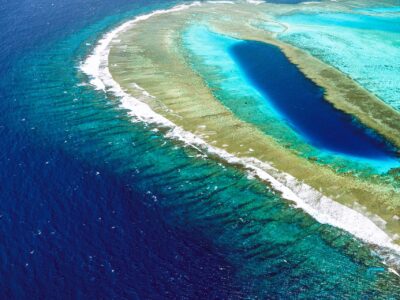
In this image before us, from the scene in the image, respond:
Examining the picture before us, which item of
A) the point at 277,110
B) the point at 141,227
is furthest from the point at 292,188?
the point at 277,110

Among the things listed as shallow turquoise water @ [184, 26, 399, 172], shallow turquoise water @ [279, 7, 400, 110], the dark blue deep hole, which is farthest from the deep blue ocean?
shallow turquoise water @ [279, 7, 400, 110]

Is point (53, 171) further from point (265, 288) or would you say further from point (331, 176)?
point (331, 176)

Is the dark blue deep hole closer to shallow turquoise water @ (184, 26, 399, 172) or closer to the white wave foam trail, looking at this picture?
shallow turquoise water @ (184, 26, 399, 172)

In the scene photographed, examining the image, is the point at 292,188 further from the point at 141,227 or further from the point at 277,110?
the point at 277,110

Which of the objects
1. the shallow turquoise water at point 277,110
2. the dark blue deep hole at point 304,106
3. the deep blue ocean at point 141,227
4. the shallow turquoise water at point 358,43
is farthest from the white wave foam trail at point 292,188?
the shallow turquoise water at point 358,43

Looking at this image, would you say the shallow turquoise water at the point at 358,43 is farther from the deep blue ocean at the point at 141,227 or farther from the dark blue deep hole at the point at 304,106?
the deep blue ocean at the point at 141,227

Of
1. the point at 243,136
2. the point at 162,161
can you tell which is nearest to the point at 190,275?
the point at 162,161
